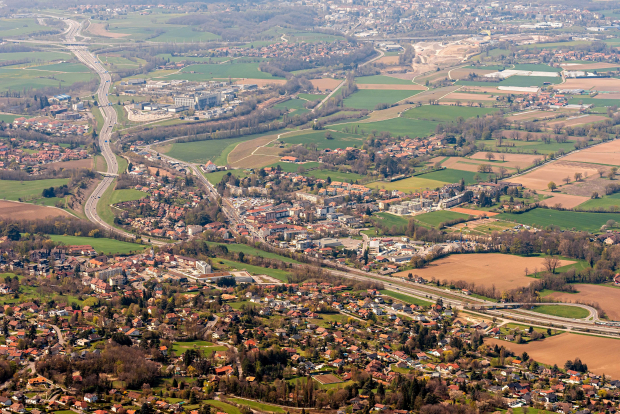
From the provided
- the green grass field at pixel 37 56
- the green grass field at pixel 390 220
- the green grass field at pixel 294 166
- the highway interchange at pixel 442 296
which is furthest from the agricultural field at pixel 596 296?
the green grass field at pixel 37 56

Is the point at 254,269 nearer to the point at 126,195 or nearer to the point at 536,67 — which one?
the point at 126,195

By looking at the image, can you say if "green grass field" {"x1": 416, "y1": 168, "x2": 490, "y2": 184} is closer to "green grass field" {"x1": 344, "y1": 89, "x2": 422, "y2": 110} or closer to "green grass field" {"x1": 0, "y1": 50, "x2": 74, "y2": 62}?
"green grass field" {"x1": 344, "y1": 89, "x2": 422, "y2": 110}

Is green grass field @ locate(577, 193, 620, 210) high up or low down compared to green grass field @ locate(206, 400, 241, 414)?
down

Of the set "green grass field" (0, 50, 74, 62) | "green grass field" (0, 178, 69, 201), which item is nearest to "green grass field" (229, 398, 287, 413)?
"green grass field" (0, 178, 69, 201)

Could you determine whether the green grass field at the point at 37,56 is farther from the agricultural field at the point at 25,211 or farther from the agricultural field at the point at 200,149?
the agricultural field at the point at 25,211

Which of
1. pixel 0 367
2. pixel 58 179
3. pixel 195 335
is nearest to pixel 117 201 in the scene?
pixel 58 179

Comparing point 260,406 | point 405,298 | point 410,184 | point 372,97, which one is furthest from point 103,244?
point 372,97

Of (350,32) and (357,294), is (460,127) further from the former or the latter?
(350,32)
